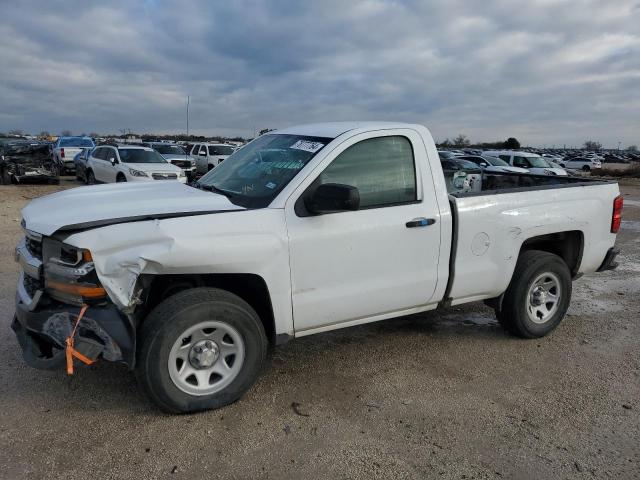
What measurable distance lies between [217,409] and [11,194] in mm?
15749

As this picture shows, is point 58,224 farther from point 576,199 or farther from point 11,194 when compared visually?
point 11,194

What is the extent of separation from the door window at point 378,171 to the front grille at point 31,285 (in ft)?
6.50

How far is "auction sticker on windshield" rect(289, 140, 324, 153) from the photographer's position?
3886 millimetres

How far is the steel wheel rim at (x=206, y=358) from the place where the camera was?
337 centimetres

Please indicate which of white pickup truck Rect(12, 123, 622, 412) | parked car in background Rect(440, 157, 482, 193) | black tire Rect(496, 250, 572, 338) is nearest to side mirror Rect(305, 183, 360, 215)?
white pickup truck Rect(12, 123, 622, 412)

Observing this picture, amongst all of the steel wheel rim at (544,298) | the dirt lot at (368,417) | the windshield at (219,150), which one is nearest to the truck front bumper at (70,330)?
the dirt lot at (368,417)

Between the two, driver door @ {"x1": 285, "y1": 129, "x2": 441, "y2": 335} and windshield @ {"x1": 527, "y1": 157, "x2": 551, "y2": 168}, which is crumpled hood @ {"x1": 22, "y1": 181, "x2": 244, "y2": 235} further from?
windshield @ {"x1": 527, "y1": 157, "x2": 551, "y2": 168}

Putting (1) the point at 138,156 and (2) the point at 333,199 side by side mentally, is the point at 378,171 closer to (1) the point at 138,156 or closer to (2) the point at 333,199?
(2) the point at 333,199

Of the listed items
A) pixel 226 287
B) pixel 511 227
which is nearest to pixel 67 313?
pixel 226 287

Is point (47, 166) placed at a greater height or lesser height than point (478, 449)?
greater

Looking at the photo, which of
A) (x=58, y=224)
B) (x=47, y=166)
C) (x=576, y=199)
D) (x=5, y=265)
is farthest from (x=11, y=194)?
(x=576, y=199)

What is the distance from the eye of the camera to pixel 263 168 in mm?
4105

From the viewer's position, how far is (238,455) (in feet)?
10.1

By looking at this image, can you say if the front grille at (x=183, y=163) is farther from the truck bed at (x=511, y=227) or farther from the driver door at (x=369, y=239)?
the driver door at (x=369, y=239)
